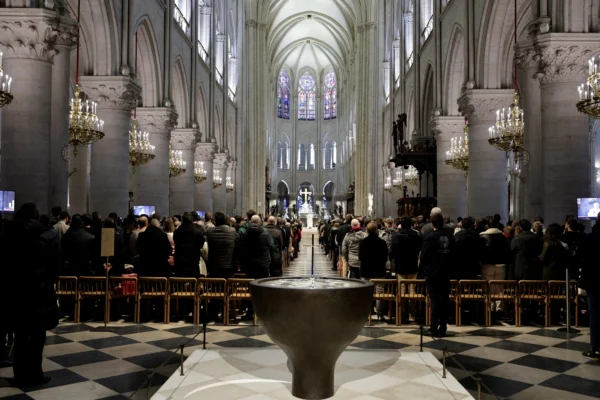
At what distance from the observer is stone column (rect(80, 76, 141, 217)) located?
14.4 m

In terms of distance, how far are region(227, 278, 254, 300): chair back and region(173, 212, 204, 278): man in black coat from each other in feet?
2.19

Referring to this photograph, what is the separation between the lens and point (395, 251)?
8141mm

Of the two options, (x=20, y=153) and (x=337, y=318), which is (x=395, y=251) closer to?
(x=337, y=318)

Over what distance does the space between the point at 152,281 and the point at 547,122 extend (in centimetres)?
821

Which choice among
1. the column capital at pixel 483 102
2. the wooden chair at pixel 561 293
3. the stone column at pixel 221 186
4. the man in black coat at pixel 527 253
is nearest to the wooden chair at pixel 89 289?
the man in black coat at pixel 527 253

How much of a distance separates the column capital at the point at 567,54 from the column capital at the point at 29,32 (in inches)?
367

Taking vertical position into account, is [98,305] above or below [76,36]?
below

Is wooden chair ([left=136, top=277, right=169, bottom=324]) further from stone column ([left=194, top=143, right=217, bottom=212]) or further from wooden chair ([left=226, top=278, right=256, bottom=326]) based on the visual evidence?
stone column ([left=194, top=143, right=217, bottom=212])

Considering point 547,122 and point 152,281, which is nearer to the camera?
point 152,281

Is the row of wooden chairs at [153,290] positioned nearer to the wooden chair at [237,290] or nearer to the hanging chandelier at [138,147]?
the wooden chair at [237,290]

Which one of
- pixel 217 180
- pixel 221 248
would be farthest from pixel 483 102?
pixel 217 180

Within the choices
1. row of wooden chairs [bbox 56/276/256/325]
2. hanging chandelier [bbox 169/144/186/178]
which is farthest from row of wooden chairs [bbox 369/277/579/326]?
hanging chandelier [bbox 169/144/186/178]

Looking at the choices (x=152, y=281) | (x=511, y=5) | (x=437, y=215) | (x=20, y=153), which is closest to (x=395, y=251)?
(x=437, y=215)

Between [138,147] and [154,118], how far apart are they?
2.18m
